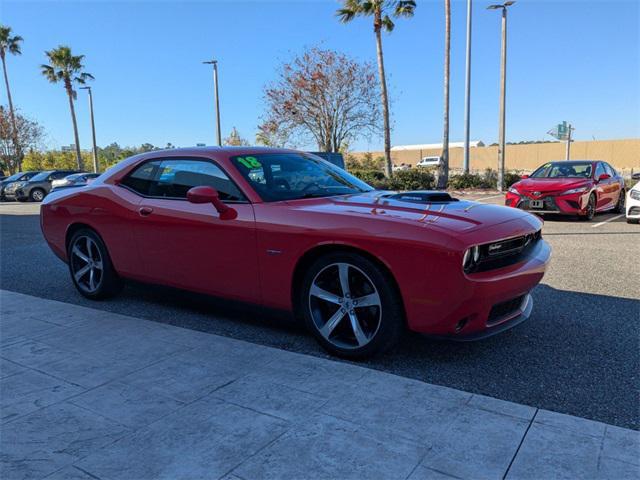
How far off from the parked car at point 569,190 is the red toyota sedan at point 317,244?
7.81 m

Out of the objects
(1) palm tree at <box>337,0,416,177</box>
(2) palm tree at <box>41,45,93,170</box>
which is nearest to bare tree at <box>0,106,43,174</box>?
(2) palm tree at <box>41,45,93,170</box>

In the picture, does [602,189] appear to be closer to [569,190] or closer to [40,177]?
[569,190]

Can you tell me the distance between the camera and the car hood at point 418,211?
3.19 metres

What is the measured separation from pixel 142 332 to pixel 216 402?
5.01 ft

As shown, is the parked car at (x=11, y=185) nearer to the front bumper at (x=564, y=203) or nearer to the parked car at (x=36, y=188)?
the parked car at (x=36, y=188)

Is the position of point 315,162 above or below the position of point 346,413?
above

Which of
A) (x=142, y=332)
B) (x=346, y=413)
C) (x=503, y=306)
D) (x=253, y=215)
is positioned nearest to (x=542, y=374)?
(x=503, y=306)

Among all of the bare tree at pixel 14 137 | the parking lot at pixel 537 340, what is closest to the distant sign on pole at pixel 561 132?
the parking lot at pixel 537 340

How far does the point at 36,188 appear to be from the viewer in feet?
82.4

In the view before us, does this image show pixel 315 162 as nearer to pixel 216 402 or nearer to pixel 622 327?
pixel 216 402

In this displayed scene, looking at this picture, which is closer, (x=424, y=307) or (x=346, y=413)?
(x=346, y=413)

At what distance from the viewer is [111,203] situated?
4781 mm

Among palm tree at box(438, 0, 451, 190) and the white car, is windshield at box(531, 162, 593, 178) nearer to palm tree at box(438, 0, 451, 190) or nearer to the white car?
the white car

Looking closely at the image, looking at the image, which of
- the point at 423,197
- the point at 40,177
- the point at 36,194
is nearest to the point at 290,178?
the point at 423,197
